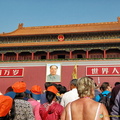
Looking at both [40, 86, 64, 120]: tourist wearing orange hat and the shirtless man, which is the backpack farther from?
the shirtless man

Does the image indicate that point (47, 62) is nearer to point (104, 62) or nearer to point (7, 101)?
point (104, 62)

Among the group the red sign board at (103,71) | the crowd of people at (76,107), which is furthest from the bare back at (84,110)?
the red sign board at (103,71)

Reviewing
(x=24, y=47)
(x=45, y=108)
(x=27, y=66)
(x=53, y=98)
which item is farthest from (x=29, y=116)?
(x=24, y=47)

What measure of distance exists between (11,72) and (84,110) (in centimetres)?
1715

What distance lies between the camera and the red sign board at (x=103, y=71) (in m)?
17.0

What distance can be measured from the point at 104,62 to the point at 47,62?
4.54 meters

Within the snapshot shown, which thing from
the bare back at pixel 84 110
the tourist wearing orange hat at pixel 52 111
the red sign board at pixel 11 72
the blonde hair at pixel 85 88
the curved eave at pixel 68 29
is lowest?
the tourist wearing orange hat at pixel 52 111

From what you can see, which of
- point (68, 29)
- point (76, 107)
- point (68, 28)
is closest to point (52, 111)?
point (76, 107)

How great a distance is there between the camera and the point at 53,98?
12.3 ft

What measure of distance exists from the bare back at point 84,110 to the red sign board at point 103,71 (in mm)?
14988

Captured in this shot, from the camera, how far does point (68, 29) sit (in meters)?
22.0

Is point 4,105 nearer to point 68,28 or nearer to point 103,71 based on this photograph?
point 103,71

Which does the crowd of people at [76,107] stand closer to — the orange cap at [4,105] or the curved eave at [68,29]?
the orange cap at [4,105]

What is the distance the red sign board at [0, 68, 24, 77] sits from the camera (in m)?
18.8
